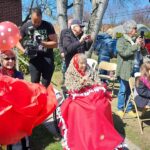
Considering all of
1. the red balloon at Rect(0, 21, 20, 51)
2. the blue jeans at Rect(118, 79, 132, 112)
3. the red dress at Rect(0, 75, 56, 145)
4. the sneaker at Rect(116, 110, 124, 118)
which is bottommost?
the sneaker at Rect(116, 110, 124, 118)

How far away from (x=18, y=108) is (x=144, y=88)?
3.64m

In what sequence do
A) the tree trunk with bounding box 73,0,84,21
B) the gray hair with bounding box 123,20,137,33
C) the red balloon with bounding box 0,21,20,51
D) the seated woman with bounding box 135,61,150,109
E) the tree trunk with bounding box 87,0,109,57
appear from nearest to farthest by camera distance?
the red balloon with bounding box 0,21,20,51 < the seated woman with bounding box 135,61,150,109 < the gray hair with bounding box 123,20,137,33 < the tree trunk with bounding box 87,0,109,57 < the tree trunk with bounding box 73,0,84,21

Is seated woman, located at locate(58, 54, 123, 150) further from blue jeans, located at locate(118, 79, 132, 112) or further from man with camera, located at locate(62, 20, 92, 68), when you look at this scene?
blue jeans, located at locate(118, 79, 132, 112)

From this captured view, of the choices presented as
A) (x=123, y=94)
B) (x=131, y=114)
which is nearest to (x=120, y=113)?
(x=131, y=114)

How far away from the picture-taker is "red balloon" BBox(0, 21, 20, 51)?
17.1 ft

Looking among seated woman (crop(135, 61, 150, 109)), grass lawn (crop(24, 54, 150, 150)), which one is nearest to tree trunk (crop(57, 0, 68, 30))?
grass lawn (crop(24, 54, 150, 150))

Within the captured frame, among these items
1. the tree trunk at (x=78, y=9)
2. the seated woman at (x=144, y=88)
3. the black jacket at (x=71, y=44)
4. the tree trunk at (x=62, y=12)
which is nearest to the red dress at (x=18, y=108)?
the black jacket at (x=71, y=44)

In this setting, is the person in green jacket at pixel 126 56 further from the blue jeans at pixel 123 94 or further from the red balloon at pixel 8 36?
the red balloon at pixel 8 36

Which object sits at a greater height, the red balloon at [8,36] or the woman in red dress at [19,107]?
the red balloon at [8,36]

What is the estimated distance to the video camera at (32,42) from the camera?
223 inches

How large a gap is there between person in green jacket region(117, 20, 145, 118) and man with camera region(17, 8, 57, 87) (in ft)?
5.08

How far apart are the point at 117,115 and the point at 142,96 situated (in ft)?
3.01

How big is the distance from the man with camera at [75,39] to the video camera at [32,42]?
65 centimetres

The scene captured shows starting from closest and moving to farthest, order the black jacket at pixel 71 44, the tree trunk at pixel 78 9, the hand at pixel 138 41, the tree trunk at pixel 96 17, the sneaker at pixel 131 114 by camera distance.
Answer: the black jacket at pixel 71 44, the hand at pixel 138 41, the sneaker at pixel 131 114, the tree trunk at pixel 96 17, the tree trunk at pixel 78 9
